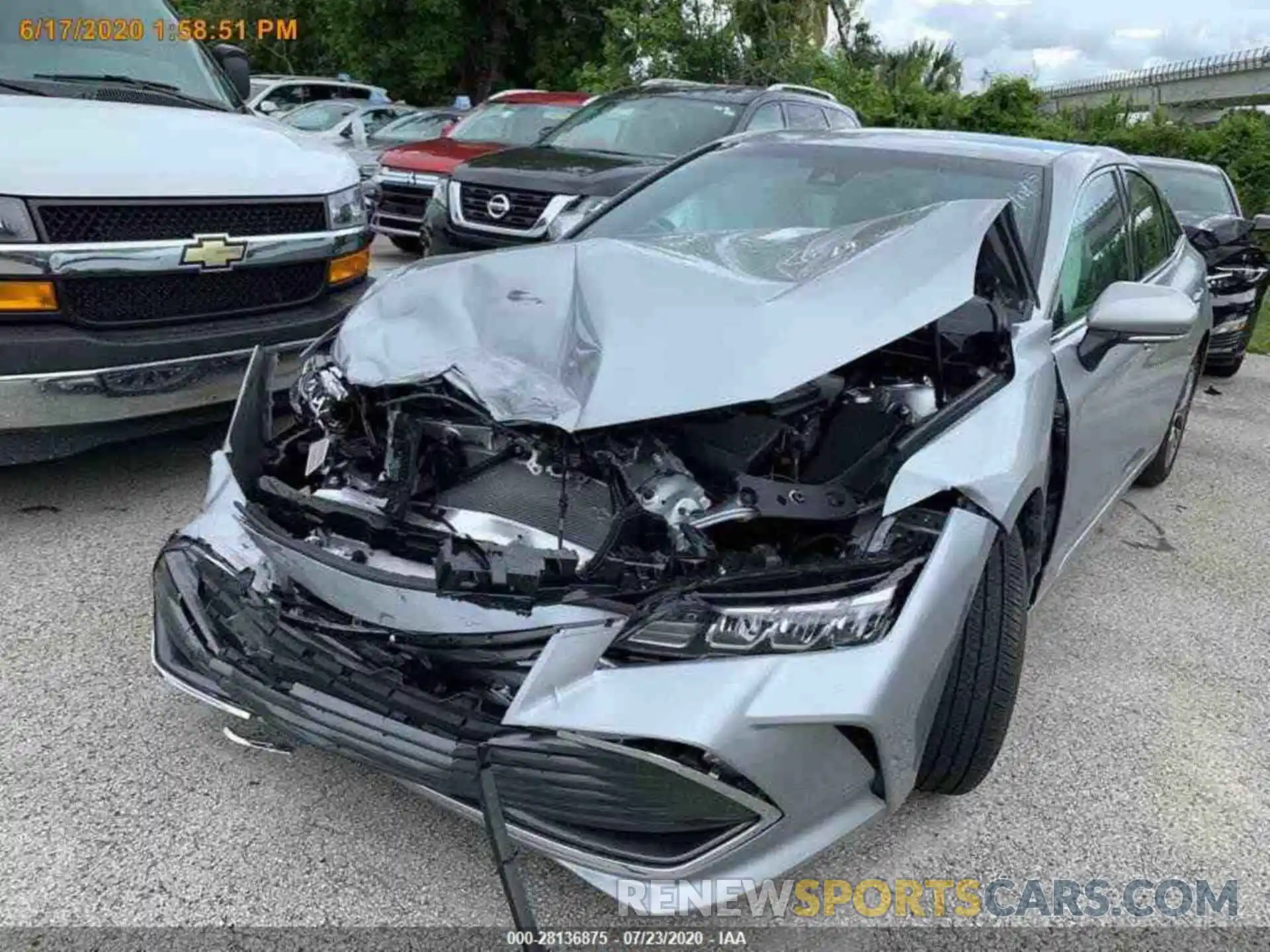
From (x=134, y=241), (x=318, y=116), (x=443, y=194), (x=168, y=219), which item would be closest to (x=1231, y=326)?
(x=443, y=194)

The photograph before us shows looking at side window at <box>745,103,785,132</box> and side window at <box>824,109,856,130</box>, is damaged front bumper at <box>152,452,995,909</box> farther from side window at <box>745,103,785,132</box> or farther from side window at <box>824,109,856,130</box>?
side window at <box>824,109,856,130</box>

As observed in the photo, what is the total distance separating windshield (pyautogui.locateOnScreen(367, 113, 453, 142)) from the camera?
43.8 feet

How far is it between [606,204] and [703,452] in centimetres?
166

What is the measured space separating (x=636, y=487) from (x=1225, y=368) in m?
7.38

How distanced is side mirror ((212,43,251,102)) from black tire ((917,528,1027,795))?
15.2 ft

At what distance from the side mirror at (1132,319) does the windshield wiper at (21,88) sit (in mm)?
3889

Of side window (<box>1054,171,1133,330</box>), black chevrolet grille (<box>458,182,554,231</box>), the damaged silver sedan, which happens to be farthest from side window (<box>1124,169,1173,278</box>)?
black chevrolet grille (<box>458,182,554,231</box>)

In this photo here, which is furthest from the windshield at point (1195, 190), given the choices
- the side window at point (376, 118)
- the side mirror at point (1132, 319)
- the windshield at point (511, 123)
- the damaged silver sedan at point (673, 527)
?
the side window at point (376, 118)

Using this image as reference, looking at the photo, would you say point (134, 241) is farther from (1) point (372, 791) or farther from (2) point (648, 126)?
(2) point (648, 126)

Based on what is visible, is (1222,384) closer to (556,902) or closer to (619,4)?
(556,902)

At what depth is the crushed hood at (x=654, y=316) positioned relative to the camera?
6.92 ft

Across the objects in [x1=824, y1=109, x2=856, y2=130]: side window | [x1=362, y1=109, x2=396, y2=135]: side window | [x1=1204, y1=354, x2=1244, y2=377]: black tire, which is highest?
[x1=824, y1=109, x2=856, y2=130]: side window

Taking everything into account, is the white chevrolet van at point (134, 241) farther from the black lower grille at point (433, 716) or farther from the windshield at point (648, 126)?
the windshield at point (648, 126)

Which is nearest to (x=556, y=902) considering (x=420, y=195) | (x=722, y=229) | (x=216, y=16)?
(x=722, y=229)
